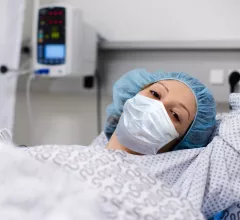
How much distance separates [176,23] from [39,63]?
809mm

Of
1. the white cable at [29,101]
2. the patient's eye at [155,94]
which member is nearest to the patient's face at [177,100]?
the patient's eye at [155,94]

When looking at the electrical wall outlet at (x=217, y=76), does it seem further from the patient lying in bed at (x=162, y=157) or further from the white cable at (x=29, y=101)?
the white cable at (x=29, y=101)

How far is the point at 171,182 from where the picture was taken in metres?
1.35

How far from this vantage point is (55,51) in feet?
7.37

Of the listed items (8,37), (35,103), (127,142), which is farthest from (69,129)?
(127,142)

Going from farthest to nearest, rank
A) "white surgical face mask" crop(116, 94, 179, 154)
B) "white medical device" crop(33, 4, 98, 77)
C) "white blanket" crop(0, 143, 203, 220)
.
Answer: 1. "white medical device" crop(33, 4, 98, 77)
2. "white surgical face mask" crop(116, 94, 179, 154)
3. "white blanket" crop(0, 143, 203, 220)

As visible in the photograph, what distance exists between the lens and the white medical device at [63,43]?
2.20 m

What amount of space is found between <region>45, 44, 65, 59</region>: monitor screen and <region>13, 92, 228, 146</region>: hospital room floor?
0.36 m

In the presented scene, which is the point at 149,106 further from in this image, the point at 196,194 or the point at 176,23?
the point at 176,23

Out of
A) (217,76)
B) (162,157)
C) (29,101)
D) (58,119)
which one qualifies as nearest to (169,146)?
(162,157)

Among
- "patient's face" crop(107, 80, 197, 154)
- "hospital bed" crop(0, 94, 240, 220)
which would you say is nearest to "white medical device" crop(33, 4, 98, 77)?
"patient's face" crop(107, 80, 197, 154)

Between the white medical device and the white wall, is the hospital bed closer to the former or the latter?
the white wall

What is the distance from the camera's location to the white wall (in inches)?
87.3

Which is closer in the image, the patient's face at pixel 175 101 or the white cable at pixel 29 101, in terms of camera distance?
the patient's face at pixel 175 101
